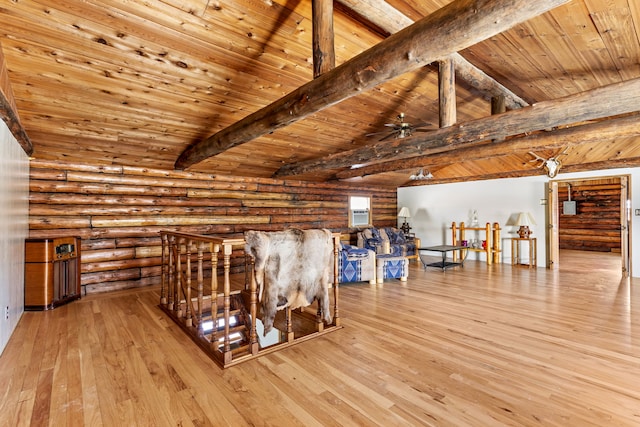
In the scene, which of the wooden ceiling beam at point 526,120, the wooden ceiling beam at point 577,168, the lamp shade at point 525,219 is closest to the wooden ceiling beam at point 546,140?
the wooden ceiling beam at point 526,120

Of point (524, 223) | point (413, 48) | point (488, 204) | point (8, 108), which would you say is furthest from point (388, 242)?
point (8, 108)

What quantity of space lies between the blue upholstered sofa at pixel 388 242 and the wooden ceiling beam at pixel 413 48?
5.32m

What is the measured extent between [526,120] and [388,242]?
16.1 ft

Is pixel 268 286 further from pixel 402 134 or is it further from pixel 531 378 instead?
pixel 402 134

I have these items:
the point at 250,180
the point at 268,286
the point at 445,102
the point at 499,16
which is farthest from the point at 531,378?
the point at 250,180

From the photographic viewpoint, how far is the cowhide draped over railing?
8.96 ft

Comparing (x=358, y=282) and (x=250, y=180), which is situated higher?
(x=250, y=180)

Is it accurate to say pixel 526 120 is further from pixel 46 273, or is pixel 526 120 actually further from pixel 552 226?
pixel 46 273

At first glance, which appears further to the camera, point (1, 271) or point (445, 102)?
point (445, 102)

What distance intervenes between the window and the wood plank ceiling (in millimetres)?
3879

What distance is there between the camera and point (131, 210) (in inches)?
215

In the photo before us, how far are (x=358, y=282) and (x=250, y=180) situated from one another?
3.38 meters

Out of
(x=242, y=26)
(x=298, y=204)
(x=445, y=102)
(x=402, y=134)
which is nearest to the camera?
(x=242, y=26)

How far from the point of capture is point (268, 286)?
291 centimetres
